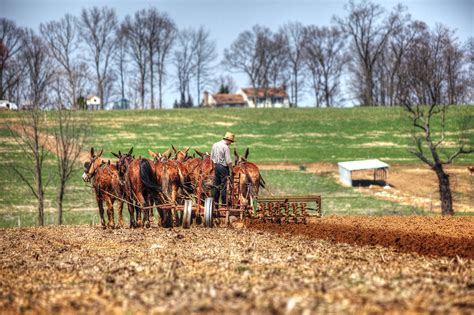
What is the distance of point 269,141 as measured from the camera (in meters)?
76.9

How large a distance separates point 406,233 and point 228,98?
15155 cm

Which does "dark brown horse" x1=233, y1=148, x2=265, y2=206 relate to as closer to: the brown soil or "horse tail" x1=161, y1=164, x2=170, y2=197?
the brown soil

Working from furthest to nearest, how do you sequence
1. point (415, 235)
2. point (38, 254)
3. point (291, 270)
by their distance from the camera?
point (415, 235), point (38, 254), point (291, 270)

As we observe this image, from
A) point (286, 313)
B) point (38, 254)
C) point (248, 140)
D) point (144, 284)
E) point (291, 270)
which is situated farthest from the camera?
point (248, 140)

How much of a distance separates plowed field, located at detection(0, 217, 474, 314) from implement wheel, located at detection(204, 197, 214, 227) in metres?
0.80

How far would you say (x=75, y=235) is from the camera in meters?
22.6

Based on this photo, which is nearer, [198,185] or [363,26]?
[198,185]

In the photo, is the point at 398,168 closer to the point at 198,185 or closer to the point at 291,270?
the point at 198,185

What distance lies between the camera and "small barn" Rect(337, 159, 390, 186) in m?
55.7

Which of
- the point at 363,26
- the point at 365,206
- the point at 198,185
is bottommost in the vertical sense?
the point at 365,206

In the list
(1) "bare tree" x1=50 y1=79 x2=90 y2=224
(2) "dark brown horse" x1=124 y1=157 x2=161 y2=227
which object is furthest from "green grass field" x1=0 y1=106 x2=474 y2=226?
(2) "dark brown horse" x1=124 y1=157 x2=161 y2=227

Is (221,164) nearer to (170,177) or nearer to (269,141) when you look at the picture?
(170,177)

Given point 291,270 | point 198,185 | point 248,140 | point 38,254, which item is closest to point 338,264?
point 291,270

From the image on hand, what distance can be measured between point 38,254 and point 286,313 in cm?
944
